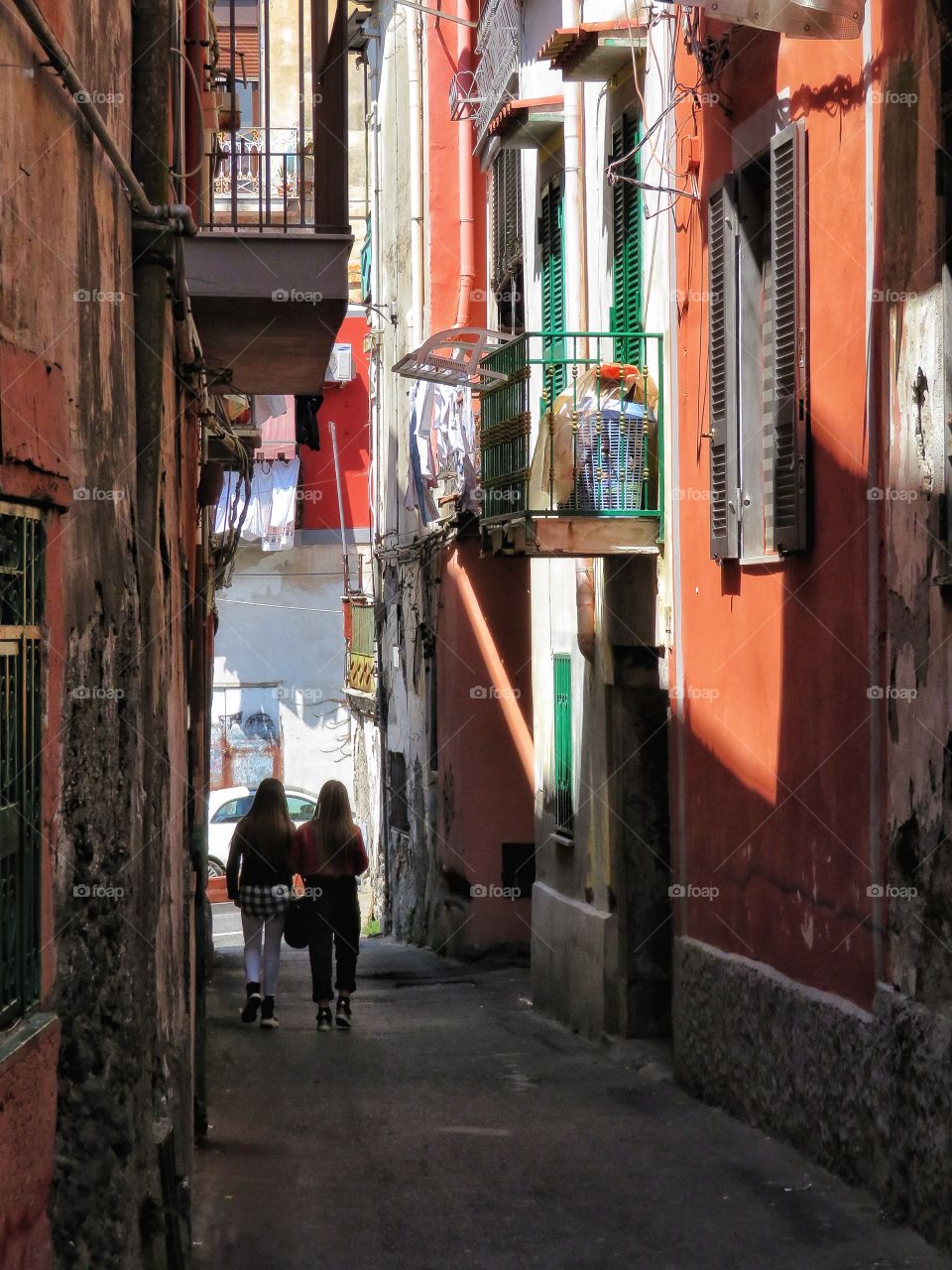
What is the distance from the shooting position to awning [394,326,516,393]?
45.4 ft

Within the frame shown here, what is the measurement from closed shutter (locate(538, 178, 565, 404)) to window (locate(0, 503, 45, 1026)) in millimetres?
8996

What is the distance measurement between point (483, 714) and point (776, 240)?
31.7 feet

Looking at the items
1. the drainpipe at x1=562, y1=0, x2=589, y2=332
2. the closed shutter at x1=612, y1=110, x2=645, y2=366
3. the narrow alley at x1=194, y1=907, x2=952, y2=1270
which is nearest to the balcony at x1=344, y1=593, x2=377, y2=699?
the drainpipe at x1=562, y1=0, x2=589, y2=332

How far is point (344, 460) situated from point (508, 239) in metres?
20.2

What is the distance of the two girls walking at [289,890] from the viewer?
1288 centimetres

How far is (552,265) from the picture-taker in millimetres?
14055

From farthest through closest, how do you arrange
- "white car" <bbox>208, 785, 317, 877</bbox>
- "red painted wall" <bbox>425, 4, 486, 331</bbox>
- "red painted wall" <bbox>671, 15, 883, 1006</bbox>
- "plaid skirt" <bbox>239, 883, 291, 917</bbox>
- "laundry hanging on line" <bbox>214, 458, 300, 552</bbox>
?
"laundry hanging on line" <bbox>214, 458, 300, 552</bbox>
"white car" <bbox>208, 785, 317, 877</bbox>
"red painted wall" <bbox>425, 4, 486, 331</bbox>
"plaid skirt" <bbox>239, 883, 291, 917</bbox>
"red painted wall" <bbox>671, 15, 883, 1006</bbox>

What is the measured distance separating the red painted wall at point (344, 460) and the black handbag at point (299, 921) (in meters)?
23.5

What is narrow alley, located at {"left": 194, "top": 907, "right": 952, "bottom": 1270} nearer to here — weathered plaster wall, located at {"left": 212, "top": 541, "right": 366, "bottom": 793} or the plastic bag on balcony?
the plastic bag on balcony

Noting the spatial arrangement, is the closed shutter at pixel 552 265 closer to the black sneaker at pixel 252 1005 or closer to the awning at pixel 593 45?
the awning at pixel 593 45

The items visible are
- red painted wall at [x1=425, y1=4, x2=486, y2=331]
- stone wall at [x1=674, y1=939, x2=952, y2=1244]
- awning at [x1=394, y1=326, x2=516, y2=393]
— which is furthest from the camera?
red painted wall at [x1=425, y1=4, x2=486, y2=331]

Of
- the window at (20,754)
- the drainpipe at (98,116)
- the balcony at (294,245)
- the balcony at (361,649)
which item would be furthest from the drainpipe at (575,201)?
the balcony at (361,649)

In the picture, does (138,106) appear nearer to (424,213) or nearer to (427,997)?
(427,997)

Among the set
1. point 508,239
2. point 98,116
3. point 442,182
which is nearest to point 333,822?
point 508,239
